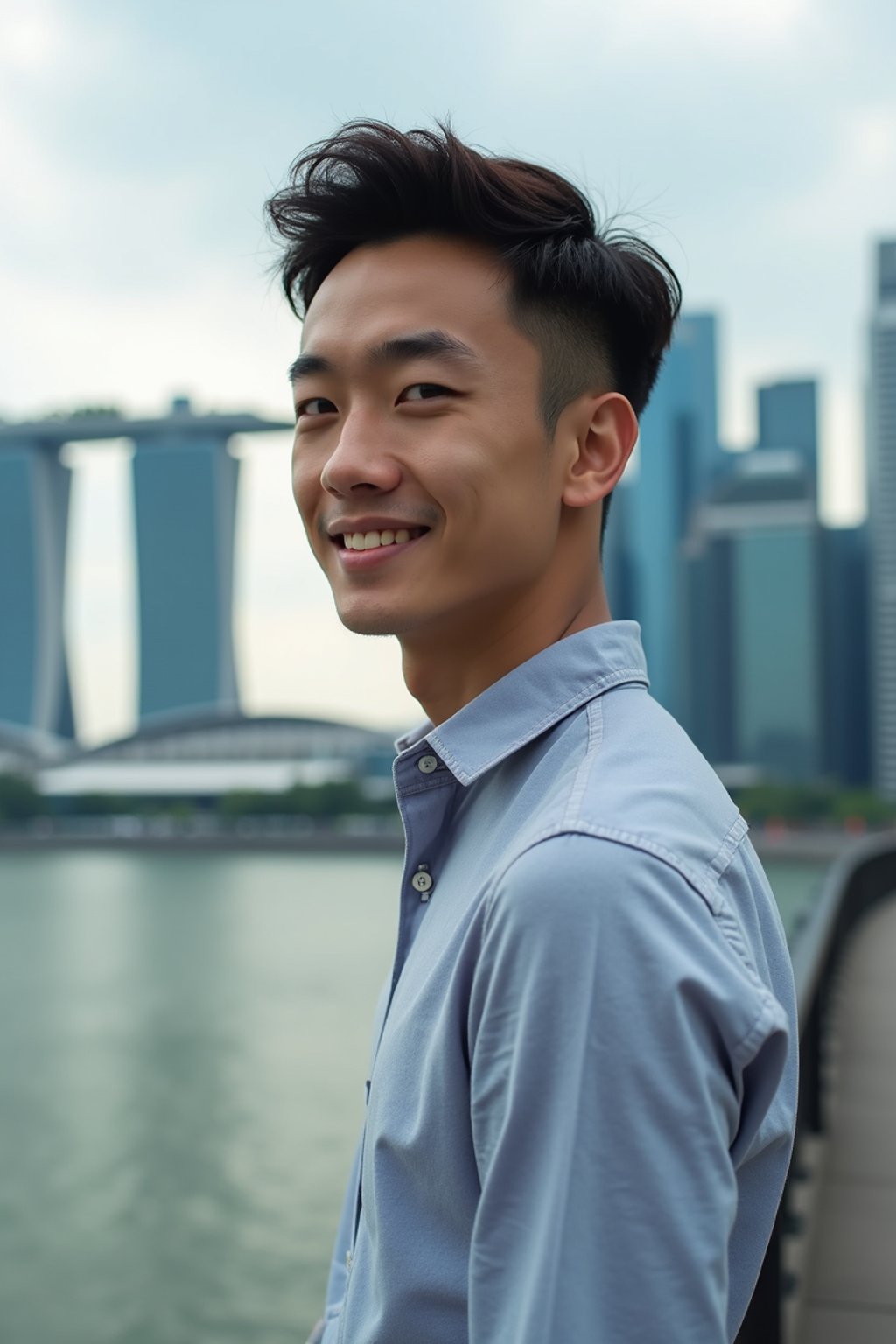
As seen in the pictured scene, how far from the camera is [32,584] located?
5716cm

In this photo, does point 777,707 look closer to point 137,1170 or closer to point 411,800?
point 137,1170

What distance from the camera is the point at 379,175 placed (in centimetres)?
79

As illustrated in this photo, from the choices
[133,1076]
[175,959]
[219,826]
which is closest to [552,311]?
[133,1076]

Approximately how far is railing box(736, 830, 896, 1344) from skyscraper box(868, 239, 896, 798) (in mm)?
58454

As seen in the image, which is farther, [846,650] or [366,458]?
[846,650]

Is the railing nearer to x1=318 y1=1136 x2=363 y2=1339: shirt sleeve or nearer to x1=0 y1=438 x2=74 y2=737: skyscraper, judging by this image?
x1=318 y1=1136 x2=363 y2=1339: shirt sleeve

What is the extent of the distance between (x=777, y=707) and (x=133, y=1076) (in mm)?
46866

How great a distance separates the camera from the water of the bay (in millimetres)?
8250

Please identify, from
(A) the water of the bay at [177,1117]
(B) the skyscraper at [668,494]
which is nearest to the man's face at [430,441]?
(A) the water of the bay at [177,1117]

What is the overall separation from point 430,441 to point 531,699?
0.47 feet

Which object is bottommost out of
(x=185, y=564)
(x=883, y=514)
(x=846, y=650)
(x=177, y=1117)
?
(x=177, y=1117)

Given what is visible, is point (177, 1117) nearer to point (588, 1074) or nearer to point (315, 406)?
point (315, 406)

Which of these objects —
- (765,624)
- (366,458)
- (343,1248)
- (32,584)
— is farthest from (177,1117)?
(765,624)

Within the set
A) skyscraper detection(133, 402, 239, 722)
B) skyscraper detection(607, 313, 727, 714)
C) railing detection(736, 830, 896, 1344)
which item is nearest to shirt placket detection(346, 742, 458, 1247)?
railing detection(736, 830, 896, 1344)
